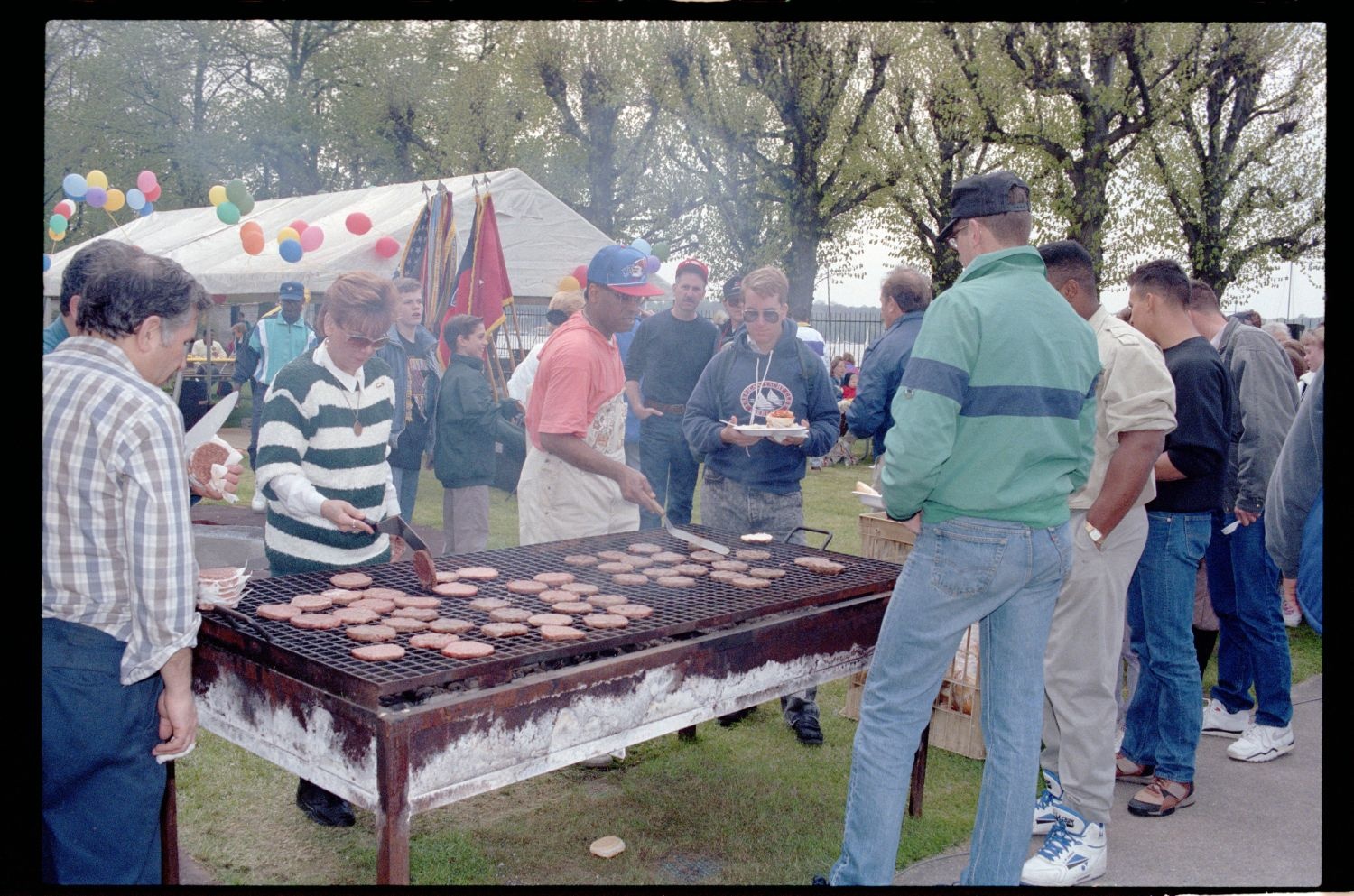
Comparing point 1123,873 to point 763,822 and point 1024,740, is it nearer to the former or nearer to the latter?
point 1024,740

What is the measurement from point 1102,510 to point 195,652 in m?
Answer: 3.08

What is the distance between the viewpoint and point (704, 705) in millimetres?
3229

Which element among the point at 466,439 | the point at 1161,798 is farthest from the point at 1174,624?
the point at 466,439

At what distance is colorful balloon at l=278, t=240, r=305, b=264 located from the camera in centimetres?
1319

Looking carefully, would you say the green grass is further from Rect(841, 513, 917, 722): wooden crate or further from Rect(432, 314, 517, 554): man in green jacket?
Rect(432, 314, 517, 554): man in green jacket

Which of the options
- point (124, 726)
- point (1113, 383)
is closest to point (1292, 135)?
point (1113, 383)

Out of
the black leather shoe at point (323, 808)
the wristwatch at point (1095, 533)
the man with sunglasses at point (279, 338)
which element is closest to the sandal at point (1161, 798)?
the wristwatch at point (1095, 533)

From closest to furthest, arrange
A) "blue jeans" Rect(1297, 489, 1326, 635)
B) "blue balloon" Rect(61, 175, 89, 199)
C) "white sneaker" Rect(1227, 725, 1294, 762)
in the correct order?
"blue jeans" Rect(1297, 489, 1326, 635) < "white sneaker" Rect(1227, 725, 1294, 762) < "blue balloon" Rect(61, 175, 89, 199)

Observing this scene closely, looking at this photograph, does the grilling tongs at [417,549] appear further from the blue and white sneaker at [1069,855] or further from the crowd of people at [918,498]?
the blue and white sneaker at [1069,855]

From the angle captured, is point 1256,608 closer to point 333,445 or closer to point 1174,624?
point 1174,624

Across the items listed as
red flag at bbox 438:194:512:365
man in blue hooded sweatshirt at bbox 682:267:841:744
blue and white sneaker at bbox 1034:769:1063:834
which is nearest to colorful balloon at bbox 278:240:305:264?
red flag at bbox 438:194:512:365

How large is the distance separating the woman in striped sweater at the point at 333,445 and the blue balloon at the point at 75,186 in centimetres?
1257

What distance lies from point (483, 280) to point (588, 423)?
7.02m

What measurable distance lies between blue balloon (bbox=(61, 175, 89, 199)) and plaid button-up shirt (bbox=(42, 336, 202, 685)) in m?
13.7
